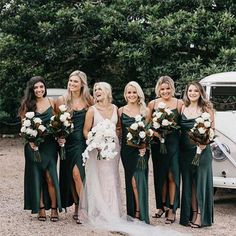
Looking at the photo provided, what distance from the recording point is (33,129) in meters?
6.68

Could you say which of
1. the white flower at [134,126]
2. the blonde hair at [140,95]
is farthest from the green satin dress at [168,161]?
the white flower at [134,126]

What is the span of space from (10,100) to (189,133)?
40.1ft

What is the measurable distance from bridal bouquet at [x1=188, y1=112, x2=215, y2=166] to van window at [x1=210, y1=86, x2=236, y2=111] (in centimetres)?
235

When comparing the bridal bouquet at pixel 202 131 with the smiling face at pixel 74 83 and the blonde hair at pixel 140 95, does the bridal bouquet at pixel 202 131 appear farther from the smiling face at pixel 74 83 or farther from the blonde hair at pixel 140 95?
the smiling face at pixel 74 83

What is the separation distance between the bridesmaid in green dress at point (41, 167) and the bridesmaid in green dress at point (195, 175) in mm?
1663

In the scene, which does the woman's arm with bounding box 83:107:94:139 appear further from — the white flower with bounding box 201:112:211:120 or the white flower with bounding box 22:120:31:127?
the white flower with bounding box 201:112:211:120

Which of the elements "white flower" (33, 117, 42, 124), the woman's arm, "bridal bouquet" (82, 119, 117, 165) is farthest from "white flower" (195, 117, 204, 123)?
"white flower" (33, 117, 42, 124)

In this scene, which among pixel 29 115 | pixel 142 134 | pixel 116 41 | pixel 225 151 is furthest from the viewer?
pixel 116 41

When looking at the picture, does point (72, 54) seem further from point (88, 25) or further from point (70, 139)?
point (70, 139)

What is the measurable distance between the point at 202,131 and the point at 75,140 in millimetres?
1630

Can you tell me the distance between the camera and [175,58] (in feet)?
48.1

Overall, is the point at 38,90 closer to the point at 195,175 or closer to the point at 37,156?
the point at 37,156

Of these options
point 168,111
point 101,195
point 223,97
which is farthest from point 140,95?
point 223,97

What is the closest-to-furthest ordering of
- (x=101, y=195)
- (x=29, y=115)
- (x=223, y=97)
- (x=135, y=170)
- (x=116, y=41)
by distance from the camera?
(x=29, y=115)
(x=135, y=170)
(x=101, y=195)
(x=223, y=97)
(x=116, y=41)
